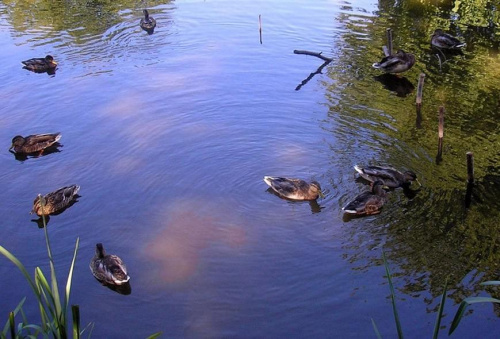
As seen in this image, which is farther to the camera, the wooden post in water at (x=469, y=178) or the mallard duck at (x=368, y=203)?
the wooden post in water at (x=469, y=178)

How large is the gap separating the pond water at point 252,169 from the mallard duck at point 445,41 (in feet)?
1.12

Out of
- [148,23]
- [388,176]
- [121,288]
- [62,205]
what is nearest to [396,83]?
[388,176]

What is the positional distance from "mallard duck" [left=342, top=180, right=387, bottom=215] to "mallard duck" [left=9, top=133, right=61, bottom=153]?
207 inches

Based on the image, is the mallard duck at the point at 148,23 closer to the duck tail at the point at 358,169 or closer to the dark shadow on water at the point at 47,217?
the dark shadow on water at the point at 47,217

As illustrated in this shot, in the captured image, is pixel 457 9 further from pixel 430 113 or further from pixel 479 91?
pixel 430 113

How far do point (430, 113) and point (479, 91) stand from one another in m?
1.54

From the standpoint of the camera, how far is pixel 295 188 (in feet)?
28.1

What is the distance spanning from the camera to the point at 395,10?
17344 mm

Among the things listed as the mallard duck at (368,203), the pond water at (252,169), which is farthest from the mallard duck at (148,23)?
the mallard duck at (368,203)

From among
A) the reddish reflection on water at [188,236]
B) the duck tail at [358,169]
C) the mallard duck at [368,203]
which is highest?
the duck tail at [358,169]

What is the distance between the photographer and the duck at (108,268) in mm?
6922

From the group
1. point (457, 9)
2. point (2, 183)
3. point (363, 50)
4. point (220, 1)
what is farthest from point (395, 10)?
point (2, 183)

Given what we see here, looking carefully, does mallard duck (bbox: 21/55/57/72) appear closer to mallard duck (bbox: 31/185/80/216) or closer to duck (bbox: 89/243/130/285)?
mallard duck (bbox: 31/185/80/216)

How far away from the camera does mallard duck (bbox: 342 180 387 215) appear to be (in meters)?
8.14
